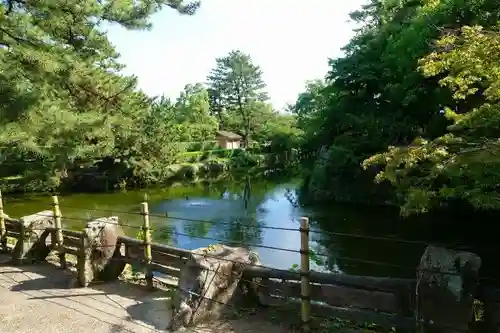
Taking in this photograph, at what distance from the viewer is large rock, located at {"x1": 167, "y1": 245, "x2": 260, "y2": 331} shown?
418 centimetres

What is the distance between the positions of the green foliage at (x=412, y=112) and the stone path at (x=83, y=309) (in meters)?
2.33

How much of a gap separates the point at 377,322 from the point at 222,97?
1733 inches

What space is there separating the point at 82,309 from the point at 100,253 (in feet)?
3.09

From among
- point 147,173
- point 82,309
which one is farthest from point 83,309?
point 147,173

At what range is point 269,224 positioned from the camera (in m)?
15.1

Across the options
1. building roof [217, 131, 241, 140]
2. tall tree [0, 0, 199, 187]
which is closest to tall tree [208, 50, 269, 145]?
building roof [217, 131, 241, 140]

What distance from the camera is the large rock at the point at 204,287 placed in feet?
13.7

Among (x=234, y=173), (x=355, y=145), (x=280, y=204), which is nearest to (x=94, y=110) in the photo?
(x=355, y=145)

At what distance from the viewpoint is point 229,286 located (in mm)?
4477

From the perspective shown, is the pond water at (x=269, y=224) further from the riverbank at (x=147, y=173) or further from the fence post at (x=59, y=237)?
the riverbank at (x=147, y=173)

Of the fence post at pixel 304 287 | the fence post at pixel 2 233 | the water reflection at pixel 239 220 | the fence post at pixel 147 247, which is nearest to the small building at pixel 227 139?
the water reflection at pixel 239 220

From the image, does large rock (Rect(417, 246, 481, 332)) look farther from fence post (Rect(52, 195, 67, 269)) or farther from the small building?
the small building

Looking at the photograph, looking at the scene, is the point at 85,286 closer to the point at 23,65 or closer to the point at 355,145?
the point at 23,65

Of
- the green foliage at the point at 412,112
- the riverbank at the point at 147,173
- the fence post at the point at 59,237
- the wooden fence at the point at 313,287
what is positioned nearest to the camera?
the wooden fence at the point at 313,287
